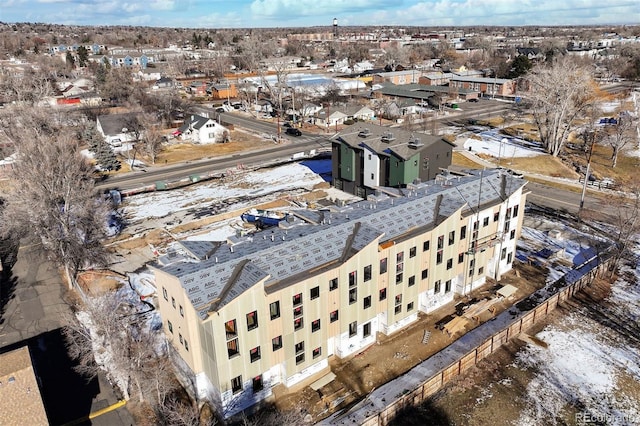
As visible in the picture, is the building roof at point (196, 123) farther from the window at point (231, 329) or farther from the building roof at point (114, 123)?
the window at point (231, 329)

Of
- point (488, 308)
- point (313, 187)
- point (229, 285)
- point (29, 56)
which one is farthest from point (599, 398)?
point (29, 56)

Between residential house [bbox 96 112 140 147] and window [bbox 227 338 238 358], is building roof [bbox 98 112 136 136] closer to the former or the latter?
residential house [bbox 96 112 140 147]

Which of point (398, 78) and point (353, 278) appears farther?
point (398, 78)

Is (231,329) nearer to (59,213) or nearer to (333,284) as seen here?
(333,284)

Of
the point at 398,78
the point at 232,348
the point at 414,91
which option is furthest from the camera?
the point at 398,78

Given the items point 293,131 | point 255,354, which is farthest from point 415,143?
point 293,131

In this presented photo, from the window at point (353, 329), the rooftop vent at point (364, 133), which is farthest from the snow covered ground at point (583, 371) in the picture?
the rooftop vent at point (364, 133)

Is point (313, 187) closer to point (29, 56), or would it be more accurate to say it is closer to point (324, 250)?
point (324, 250)
